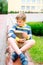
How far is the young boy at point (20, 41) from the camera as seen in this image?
434 cm

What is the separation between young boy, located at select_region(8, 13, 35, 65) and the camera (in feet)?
14.3

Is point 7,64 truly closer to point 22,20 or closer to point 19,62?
point 19,62

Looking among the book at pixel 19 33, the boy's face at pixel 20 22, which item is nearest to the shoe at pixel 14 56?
the book at pixel 19 33

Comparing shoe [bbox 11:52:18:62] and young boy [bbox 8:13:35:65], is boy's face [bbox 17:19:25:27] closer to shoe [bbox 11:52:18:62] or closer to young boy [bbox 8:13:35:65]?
young boy [bbox 8:13:35:65]

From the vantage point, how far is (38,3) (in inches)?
1369

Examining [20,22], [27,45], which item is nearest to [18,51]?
[27,45]

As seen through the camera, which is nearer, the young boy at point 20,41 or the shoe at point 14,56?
the young boy at point 20,41

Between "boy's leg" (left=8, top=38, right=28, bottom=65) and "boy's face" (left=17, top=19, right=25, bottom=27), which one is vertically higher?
"boy's face" (left=17, top=19, right=25, bottom=27)

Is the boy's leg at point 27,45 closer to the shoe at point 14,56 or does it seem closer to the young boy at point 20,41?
the young boy at point 20,41

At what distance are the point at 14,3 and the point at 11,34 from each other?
2598 centimetres

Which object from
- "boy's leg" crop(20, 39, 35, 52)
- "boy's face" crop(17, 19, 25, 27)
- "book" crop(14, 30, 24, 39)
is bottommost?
"boy's leg" crop(20, 39, 35, 52)

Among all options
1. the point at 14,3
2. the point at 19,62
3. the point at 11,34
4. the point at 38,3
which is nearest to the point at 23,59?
the point at 19,62

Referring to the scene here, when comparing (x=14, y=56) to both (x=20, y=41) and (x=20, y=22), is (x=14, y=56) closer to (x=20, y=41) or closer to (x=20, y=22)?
(x=20, y=41)

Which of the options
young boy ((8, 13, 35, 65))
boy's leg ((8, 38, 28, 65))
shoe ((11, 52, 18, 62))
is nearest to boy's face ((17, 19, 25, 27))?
young boy ((8, 13, 35, 65))
